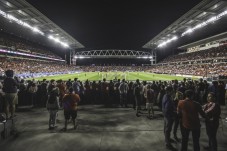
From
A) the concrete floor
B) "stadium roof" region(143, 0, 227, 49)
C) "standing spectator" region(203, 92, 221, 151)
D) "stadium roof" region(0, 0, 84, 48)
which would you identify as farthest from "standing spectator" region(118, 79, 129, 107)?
"stadium roof" region(0, 0, 84, 48)

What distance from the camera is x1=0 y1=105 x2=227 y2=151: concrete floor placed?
670 centimetres

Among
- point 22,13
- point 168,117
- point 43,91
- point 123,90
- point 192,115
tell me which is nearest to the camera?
point 192,115

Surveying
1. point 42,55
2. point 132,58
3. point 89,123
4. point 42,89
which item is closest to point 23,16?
point 42,89

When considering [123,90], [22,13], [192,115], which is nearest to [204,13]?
[123,90]

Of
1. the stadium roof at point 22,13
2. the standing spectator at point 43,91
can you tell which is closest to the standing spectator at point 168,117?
the standing spectator at point 43,91

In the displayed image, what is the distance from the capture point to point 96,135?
7.89 metres

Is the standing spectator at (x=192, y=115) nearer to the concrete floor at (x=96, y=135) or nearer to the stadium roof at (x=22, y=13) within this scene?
the concrete floor at (x=96, y=135)

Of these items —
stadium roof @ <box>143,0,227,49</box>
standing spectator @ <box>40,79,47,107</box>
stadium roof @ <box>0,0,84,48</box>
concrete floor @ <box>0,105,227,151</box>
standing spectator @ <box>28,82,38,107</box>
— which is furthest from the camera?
stadium roof @ <box>143,0,227,49</box>

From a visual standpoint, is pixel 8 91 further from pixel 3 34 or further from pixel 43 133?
pixel 3 34

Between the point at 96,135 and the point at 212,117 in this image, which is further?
the point at 96,135

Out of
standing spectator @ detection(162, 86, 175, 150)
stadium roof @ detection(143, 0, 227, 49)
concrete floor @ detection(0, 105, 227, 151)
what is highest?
stadium roof @ detection(143, 0, 227, 49)

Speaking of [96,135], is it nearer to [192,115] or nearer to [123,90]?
[192,115]

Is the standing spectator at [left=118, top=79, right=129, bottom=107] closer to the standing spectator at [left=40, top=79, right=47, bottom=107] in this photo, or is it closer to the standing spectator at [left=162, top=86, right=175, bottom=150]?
the standing spectator at [left=40, top=79, right=47, bottom=107]

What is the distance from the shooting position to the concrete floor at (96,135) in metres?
6.70
